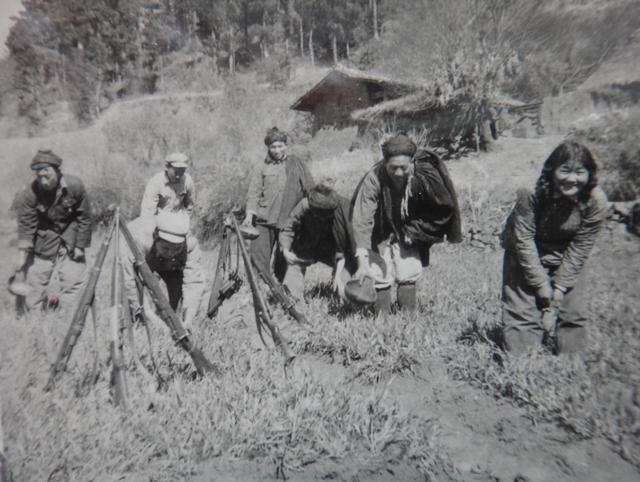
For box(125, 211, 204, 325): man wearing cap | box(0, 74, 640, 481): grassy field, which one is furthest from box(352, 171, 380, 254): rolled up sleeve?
box(125, 211, 204, 325): man wearing cap

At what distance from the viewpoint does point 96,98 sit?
963cm

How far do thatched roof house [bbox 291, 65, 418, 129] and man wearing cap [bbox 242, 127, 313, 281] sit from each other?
1251 centimetres

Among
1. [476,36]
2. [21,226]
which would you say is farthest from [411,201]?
[476,36]

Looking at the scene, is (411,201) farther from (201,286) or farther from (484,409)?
(201,286)

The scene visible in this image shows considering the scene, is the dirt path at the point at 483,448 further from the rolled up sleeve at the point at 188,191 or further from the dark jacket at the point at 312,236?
the rolled up sleeve at the point at 188,191

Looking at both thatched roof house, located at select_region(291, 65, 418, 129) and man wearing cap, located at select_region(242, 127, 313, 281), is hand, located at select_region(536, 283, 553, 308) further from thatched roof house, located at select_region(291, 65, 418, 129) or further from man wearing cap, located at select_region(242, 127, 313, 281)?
Answer: thatched roof house, located at select_region(291, 65, 418, 129)

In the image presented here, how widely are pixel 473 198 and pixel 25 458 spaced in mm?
8335

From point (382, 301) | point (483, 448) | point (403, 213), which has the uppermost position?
point (403, 213)

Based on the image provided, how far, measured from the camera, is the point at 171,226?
11.1 feet

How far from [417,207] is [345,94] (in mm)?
15784

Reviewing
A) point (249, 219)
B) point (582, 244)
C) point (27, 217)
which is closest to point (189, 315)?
point (249, 219)

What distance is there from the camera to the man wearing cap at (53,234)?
3857 mm

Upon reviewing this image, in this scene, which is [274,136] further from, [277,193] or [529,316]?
[529,316]

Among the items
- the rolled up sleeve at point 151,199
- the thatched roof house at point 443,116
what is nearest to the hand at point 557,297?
the rolled up sleeve at point 151,199
